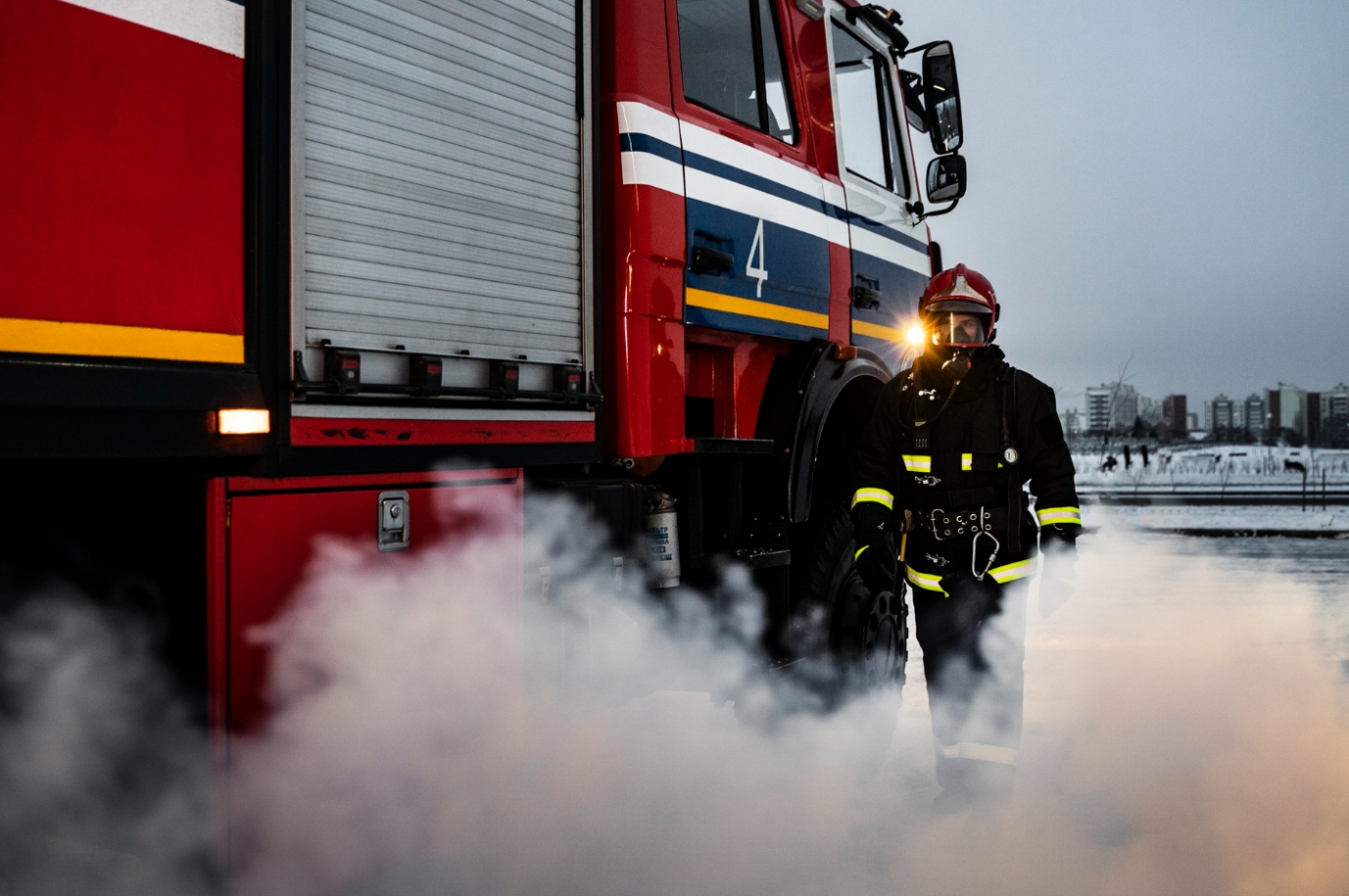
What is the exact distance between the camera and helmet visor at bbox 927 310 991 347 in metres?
3.79

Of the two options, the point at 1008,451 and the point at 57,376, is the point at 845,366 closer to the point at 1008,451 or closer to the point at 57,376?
the point at 1008,451

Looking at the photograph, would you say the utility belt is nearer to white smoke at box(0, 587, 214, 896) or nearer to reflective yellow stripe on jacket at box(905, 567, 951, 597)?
reflective yellow stripe on jacket at box(905, 567, 951, 597)

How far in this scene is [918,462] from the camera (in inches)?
151

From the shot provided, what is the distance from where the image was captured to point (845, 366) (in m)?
4.32

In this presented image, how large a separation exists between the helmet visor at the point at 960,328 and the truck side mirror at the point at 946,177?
1.23 m

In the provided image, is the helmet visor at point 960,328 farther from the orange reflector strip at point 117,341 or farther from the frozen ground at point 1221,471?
the frozen ground at point 1221,471

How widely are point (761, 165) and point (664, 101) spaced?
1.77 ft

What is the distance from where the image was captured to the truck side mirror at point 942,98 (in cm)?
472

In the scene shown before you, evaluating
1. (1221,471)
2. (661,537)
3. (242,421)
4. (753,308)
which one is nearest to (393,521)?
(242,421)

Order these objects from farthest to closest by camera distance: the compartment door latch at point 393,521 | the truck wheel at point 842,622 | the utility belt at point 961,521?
1. the truck wheel at point 842,622
2. the utility belt at point 961,521
3. the compartment door latch at point 393,521

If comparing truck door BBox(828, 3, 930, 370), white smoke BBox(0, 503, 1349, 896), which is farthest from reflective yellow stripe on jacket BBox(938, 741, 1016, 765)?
truck door BBox(828, 3, 930, 370)

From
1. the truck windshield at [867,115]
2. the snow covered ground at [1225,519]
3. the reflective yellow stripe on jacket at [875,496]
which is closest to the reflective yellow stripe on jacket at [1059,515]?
the reflective yellow stripe on jacket at [875,496]

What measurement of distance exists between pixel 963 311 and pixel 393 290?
2008 mm

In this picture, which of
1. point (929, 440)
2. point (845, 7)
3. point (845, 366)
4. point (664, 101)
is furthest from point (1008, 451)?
point (845, 7)
